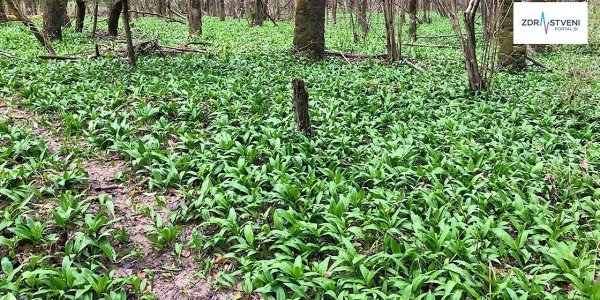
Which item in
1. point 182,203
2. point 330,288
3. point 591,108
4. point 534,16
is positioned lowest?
point 330,288

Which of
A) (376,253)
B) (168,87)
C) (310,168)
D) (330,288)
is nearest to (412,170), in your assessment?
(310,168)

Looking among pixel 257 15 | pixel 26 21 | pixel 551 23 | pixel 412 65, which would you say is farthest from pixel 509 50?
pixel 257 15

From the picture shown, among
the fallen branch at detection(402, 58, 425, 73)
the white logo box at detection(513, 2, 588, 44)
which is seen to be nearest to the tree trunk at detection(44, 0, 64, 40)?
the fallen branch at detection(402, 58, 425, 73)

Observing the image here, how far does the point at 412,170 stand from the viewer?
449cm

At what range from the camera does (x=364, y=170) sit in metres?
4.57

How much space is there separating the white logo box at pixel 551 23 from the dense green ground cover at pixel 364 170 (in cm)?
72

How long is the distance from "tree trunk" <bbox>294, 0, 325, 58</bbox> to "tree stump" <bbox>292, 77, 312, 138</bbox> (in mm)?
4755

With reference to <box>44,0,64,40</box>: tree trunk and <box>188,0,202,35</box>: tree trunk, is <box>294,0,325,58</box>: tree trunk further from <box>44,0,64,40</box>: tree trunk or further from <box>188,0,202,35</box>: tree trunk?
<box>44,0,64,40</box>: tree trunk

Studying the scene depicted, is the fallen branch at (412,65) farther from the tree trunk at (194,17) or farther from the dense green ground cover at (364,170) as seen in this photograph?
the tree trunk at (194,17)

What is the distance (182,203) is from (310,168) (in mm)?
1314

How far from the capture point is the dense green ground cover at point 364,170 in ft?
10.3

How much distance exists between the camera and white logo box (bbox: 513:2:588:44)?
25.8 ft

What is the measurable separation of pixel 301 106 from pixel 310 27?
488 centimetres

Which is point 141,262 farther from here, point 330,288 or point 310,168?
point 310,168
